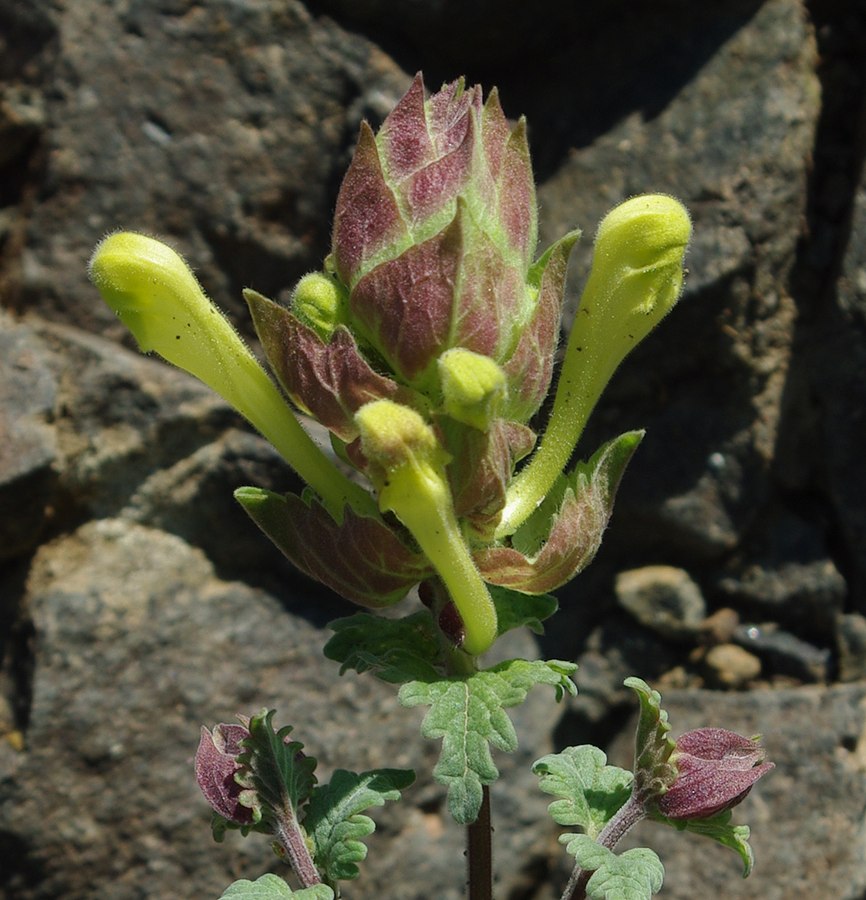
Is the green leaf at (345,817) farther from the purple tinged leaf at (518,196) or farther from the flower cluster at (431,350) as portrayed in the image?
the purple tinged leaf at (518,196)

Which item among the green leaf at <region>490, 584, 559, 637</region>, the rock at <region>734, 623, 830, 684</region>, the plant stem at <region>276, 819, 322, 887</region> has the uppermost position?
the green leaf at <region>490, 584, 559, 637</region>

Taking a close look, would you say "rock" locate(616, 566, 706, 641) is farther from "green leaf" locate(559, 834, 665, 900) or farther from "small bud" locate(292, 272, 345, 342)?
"small bud" locate(292, 272, 345, 342)

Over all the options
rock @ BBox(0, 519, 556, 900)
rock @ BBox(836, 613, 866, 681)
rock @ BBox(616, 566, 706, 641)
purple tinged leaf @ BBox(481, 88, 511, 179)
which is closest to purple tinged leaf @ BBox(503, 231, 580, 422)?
purple tinged leaf @ BBox(481, 88, 511, 179)

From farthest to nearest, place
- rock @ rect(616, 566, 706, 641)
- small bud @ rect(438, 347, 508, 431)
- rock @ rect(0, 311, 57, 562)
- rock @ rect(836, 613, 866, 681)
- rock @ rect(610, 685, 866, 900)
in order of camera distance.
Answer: rock @ rect(616, 566, 706, 641) < rock @ rect(836, 613, 866, 681) < rock @ rect(610, 685, 866, 900) < rock @ rect(0, 311, 57, 562) < small bud @ rect(438, 347, 508, 431)

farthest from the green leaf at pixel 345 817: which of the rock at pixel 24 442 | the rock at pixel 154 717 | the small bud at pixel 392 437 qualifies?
the rock at pixel 24 442

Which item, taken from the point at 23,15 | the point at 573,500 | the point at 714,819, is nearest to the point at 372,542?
the point at 573,500

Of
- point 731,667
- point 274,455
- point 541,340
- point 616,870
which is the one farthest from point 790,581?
point 541,340
